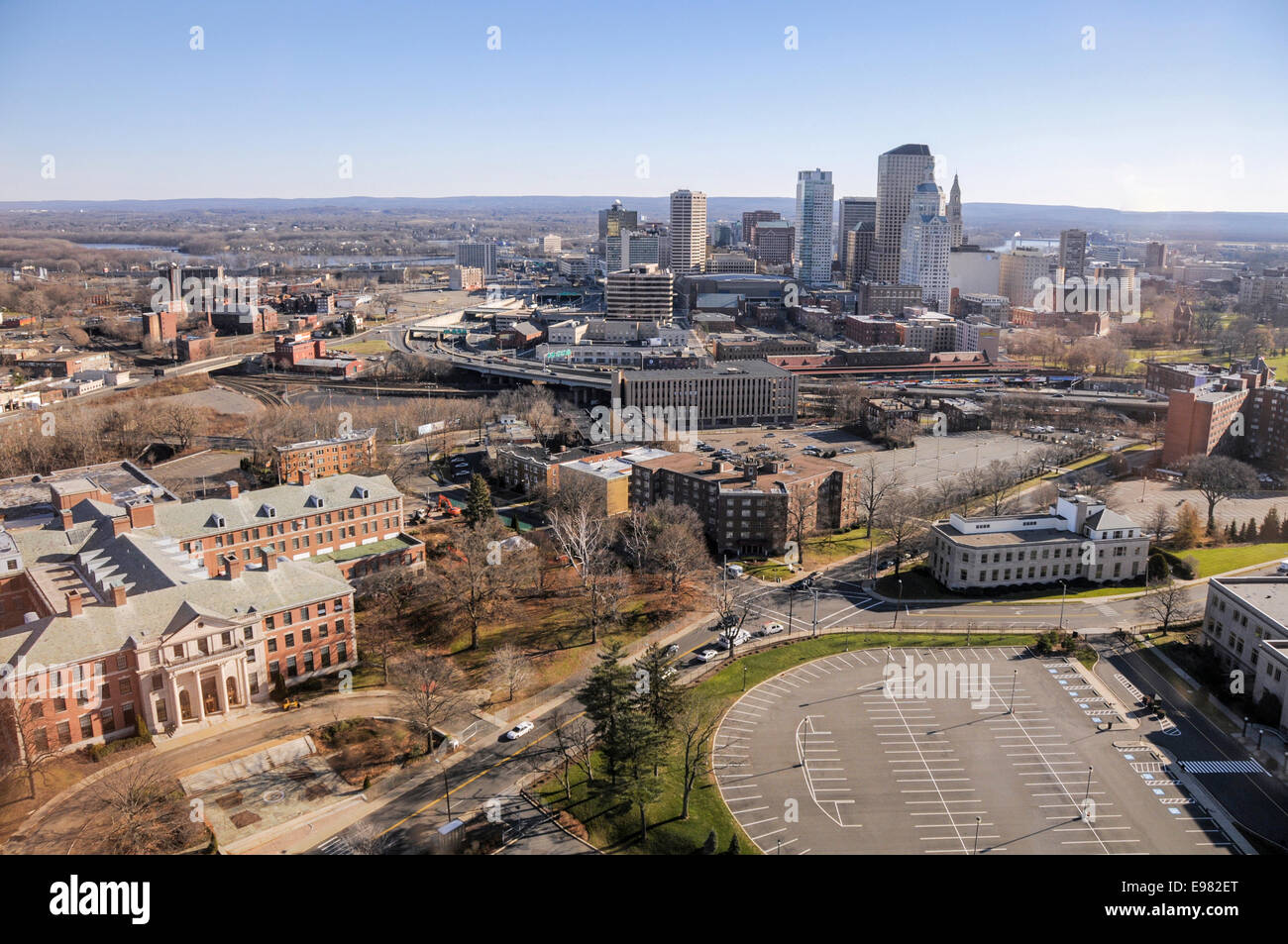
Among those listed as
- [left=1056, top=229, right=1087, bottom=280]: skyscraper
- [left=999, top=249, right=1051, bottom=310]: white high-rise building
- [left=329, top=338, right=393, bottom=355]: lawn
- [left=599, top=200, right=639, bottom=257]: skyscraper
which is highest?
[left=599, top=200, right=639, bottom=257]: skyscraper

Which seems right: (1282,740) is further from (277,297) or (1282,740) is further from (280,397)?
(277,297)

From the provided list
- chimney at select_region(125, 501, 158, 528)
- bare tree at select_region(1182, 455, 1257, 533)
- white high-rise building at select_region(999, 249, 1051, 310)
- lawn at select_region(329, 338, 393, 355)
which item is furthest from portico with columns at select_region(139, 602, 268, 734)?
white high-rise building at select_region(999, 249, 1051, 310)

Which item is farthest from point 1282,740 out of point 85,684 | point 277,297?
point 277,297

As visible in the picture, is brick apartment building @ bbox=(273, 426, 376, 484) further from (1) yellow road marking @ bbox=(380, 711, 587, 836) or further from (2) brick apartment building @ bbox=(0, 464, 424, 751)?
(1) yellow road marking @ bbox=(380, 711, 587, 836)

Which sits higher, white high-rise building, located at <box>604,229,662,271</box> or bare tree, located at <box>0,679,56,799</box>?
white high-rise building, located at <box>604,229,662,271</box>

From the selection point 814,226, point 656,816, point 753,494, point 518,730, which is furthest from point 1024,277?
point 656,816

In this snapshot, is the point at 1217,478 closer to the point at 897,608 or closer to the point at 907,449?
the point at 907,449
